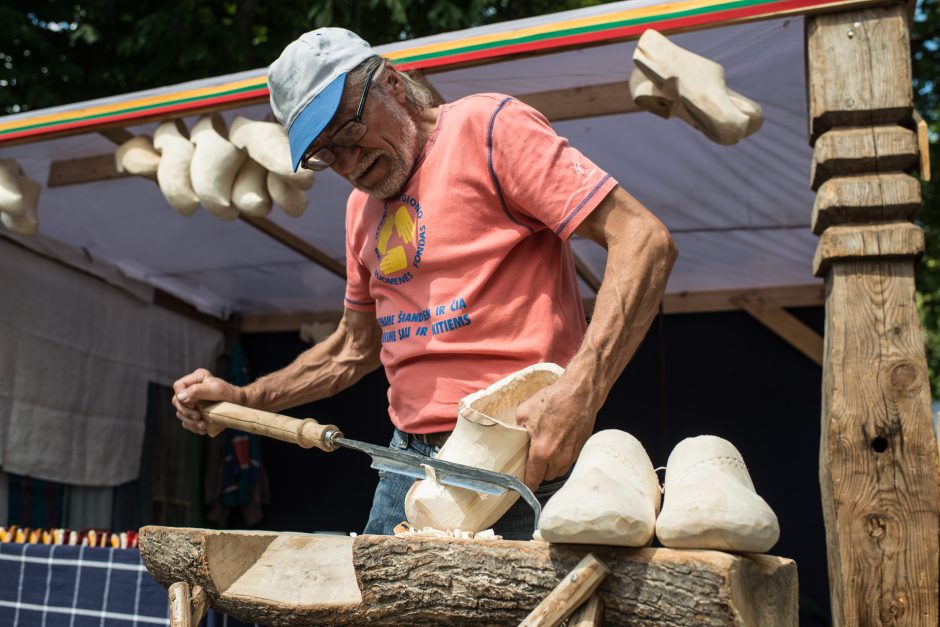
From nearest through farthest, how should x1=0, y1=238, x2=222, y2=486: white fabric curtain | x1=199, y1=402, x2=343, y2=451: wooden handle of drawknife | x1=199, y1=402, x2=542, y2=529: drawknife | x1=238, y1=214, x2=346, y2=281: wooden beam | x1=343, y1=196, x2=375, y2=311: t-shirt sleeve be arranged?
x1=199, y1=402, x2=542, y2=529: drawknife, x1=199, y1=402, x2=343, y2=451: wooden handle of drawknife, x1=343, y1=196, x2=375, y2=311: t-shirt sleeve, x1=238, y1=214, x2=346, y2=281: wooden beam, x1=0, y1=238, x2=222, y2=486: white fabric curtain

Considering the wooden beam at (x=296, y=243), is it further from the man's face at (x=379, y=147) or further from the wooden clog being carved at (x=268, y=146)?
the man's face at (x=379, y=147)

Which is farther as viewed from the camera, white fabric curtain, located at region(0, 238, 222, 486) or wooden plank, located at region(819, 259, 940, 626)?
white fabric curtain, located at region(0, 238, 222, 486)

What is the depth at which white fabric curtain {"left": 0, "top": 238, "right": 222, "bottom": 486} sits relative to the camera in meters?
4.96

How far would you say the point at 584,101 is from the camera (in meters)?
3.63

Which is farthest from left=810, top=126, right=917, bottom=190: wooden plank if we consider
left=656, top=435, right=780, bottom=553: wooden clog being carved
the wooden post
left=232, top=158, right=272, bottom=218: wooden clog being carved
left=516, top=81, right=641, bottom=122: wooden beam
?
left=232, top=158, right=272, bottom=218: wooden clog being carved

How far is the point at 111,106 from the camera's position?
3570mm

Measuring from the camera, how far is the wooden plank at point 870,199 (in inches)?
98.2

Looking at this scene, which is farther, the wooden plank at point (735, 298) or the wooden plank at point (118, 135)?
the wooden plank at point (735, 298)

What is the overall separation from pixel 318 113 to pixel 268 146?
1.60m

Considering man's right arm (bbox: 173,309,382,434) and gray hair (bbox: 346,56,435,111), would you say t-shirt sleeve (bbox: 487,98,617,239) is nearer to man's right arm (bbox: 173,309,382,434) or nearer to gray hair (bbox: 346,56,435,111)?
gray hair (bbox: 346,56,435,111)

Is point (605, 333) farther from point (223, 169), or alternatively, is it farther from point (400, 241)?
point (223, 169)

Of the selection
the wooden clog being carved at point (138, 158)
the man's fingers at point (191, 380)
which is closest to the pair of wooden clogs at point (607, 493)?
the man's fingers at point (191, 380)

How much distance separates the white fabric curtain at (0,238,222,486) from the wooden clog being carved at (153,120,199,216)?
1.75 meters

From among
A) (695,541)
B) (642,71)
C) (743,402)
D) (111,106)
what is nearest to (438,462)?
(695,541)
